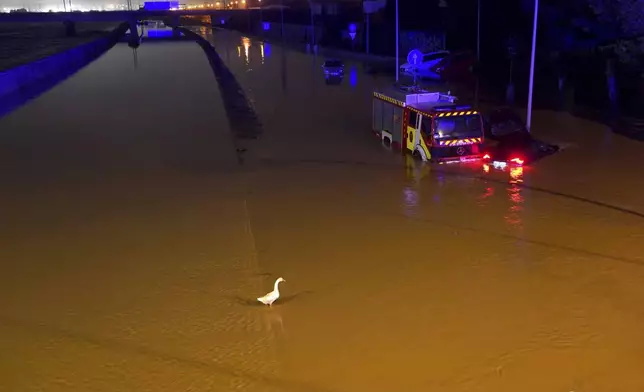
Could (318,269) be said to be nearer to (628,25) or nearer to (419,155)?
(419,155)

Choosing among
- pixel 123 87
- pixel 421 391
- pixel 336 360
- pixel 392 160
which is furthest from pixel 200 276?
pixel 123 87

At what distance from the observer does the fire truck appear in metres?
15.9

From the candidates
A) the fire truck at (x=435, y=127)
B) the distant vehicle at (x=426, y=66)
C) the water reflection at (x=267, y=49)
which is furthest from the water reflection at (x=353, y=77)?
the fire truck at (x=435, y=127)

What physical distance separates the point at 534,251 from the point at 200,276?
564cm

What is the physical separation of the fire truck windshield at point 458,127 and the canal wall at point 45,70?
Answer: 26800 millimetres

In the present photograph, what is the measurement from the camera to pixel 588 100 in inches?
1009

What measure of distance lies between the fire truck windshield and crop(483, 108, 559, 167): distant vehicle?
2.79 ft

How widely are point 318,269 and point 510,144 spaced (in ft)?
30.3

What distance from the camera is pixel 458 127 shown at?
16172 mm

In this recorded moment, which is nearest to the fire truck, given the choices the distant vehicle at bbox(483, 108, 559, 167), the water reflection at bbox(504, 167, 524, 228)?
the distant vehicle at bbox(483, 108, 559, 167)

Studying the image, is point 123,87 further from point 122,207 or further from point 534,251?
point 534,251

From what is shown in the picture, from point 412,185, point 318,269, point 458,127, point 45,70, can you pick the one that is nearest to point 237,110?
point 458,127

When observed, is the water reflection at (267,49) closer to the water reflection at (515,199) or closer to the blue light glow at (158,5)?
the water reflection at (515,199)

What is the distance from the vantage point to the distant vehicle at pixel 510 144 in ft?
54.7
